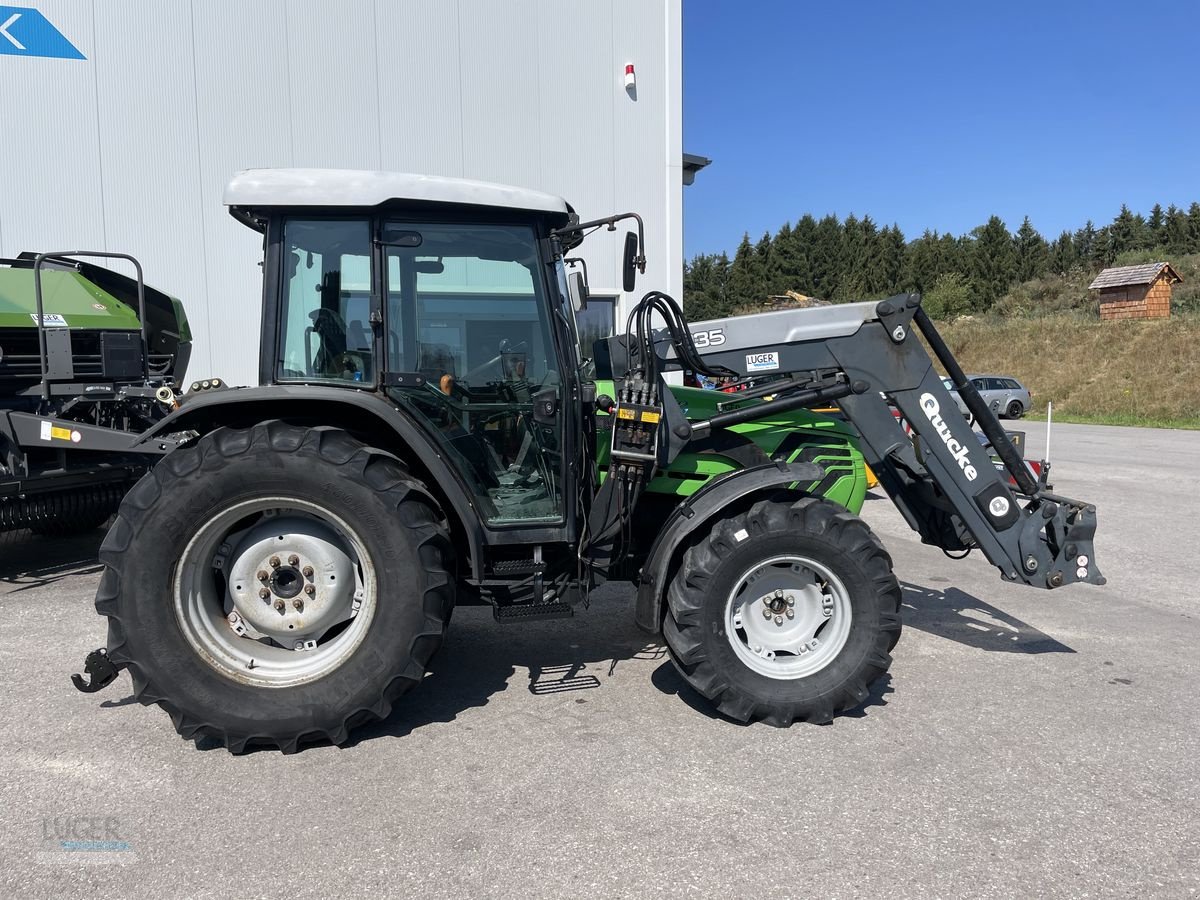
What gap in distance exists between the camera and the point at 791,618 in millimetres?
3688

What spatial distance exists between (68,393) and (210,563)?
11.4ft

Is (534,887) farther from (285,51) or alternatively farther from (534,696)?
(285,51)

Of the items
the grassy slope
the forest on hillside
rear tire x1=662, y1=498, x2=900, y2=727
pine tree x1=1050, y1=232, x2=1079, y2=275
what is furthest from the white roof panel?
pine tree x1=1050, y1=232, x2=1079, y2=275

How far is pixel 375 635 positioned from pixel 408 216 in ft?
5.81

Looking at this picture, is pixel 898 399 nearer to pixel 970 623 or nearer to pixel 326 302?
pixel 970 623

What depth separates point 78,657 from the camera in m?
4.40

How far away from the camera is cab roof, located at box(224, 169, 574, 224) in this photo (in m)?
3.31

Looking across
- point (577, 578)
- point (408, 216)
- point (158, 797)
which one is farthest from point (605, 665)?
point (408, 216)

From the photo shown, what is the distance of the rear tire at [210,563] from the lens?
3.19m

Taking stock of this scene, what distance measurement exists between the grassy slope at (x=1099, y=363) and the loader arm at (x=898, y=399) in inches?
894

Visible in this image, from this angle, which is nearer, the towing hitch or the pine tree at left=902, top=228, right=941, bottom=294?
the towing hitch

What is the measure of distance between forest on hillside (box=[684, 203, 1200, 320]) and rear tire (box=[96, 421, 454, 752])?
3930cm

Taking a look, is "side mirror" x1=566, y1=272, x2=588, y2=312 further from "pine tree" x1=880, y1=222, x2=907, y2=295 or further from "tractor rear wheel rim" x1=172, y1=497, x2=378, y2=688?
"pine tree" x1=880, y1=222, x2=907, y2=295

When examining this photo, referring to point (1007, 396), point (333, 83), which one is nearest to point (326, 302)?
point (333, 83)
